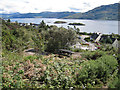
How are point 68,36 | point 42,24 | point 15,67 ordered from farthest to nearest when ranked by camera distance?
1. point 42,24
2. point 68,36
3. point 15,67

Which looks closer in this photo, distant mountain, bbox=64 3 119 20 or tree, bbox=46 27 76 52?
tree, bbox=46 27 76 52

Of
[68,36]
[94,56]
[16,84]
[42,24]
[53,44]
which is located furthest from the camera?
[42,24]

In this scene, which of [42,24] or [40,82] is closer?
[40,82]

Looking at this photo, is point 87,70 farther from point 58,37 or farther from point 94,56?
point 58,37

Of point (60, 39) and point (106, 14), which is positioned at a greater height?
point (106, 14)

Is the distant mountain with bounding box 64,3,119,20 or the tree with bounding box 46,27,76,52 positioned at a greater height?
the distant mountain with bounding box 64,3,119,20

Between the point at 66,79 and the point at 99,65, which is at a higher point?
the point at 99,65

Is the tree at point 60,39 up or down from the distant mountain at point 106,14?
down

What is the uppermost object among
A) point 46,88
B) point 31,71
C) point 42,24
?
point 42,24

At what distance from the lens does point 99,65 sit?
413 cm

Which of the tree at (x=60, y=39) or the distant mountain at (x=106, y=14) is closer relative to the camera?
the tree at (x=60, y=39)

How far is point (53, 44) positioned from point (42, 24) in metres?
29.7

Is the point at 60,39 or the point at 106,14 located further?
the point at 106,14

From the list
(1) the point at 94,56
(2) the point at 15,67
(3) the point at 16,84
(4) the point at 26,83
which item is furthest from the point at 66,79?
(1) the point at 94,56
